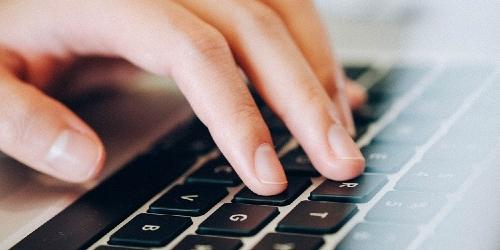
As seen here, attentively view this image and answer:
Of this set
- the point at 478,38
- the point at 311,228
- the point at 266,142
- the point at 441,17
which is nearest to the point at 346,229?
the point at 311,228

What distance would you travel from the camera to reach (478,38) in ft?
2.76

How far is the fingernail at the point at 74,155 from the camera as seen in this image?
21.9 inches

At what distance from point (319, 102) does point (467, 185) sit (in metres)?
0.14

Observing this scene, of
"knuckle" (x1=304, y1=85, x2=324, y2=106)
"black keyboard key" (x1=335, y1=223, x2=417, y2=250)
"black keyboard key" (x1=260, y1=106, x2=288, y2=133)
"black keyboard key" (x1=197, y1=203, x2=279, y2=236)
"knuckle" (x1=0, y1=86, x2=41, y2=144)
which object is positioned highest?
"knuckle" (x1=0, y1=86, x2=41, y2=144)

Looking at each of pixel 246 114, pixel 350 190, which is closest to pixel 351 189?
pixel 350 190

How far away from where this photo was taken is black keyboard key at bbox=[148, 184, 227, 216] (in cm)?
50

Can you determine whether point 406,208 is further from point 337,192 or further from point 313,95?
point 313,95

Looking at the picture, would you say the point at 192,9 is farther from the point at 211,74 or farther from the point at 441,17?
the point at 441,17

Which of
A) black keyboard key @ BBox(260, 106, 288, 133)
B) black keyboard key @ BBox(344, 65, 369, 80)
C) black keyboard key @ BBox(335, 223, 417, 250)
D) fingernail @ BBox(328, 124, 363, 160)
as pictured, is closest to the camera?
black keyboard key @ BBox(335, 223, 417, 250)

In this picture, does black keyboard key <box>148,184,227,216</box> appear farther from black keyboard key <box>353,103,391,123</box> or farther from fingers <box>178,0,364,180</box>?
black keyboard key <box>353,103,391,123</box>

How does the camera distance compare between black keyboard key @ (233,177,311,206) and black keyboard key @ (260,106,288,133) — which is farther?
black keyboard key @ (260,106,288,133)

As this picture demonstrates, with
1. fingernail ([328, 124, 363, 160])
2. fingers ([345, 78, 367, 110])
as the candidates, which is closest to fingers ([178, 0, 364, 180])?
fingernail ([328, 124, 363, 160])

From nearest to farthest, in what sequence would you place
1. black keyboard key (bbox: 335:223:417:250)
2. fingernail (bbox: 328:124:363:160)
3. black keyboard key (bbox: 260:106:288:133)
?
black keyboard key (bbox: 335:223:417:250)
fingernail (bbox: 328:124:363:160)
black keyboard key (bbox: 260:106:288:133)

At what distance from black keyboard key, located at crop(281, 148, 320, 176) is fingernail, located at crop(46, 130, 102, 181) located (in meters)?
0.14
